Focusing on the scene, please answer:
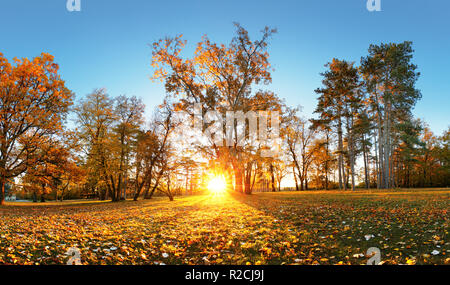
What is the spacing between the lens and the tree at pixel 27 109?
18.0 metres

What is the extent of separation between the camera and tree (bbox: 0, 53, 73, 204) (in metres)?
18.0

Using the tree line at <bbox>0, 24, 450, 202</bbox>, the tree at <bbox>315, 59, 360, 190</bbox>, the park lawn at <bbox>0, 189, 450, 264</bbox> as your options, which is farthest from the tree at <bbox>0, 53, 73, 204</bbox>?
the tree at <bbox>315, 59, 360, 190</bbox>

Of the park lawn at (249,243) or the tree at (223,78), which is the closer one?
the park lawn at (249,243)

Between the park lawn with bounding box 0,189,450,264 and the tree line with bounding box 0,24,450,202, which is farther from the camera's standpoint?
the tree line with bounding box 0,24,450,202

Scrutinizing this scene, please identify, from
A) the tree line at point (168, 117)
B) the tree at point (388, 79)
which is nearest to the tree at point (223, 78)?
the tree line at point (168, 117)

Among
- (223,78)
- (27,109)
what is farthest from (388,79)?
(27,109)

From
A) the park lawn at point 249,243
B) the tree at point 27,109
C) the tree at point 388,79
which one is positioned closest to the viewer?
the park lawn at point 249,243

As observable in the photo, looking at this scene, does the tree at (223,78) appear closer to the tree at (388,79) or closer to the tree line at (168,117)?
the tree line at (168,117)

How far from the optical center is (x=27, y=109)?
60.6 feet

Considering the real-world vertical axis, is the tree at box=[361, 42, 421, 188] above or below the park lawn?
above

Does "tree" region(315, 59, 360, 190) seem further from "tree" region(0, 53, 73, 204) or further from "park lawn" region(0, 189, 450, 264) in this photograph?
"tree" region(0, 53, 73, 204)

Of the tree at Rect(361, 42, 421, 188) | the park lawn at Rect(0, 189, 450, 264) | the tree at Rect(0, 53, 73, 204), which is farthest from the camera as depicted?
the tree at Rect(361, 42, 421, 188)

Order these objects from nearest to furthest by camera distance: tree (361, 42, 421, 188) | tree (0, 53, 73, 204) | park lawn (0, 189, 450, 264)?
park lawn (0, 189, 450, 264), tree (0, 53, 73, 204), tree (361, 42, 421, 188)
